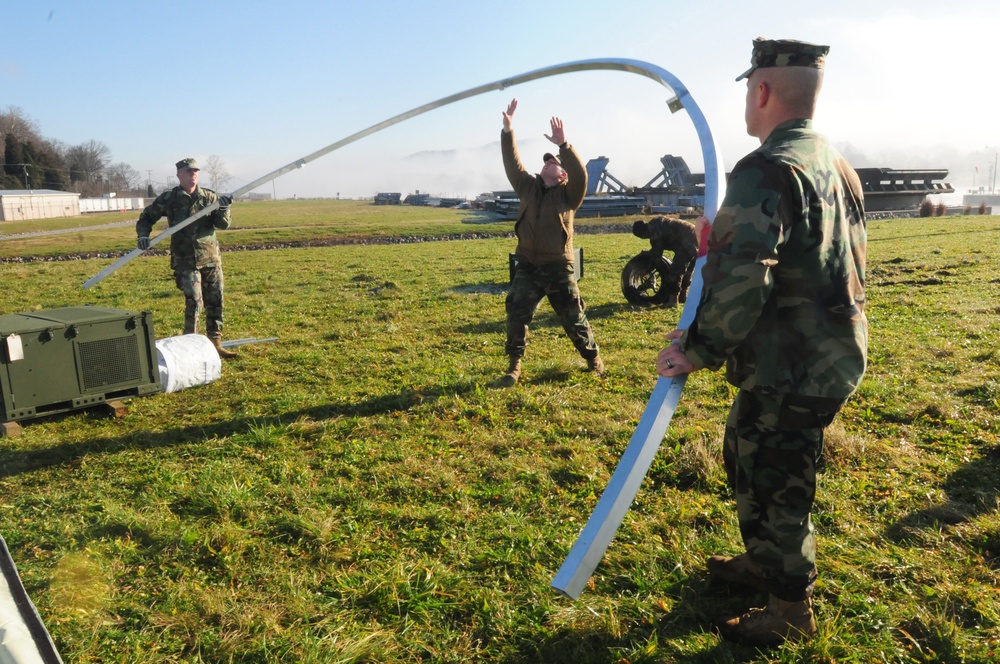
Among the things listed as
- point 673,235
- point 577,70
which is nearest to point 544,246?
point 577,70

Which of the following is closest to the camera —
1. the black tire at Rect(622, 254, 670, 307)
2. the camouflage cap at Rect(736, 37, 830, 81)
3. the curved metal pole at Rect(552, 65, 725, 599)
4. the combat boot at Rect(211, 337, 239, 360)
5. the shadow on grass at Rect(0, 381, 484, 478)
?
the curved metal pole at Rect(552, 65, 725, 599)

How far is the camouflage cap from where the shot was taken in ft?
8.63

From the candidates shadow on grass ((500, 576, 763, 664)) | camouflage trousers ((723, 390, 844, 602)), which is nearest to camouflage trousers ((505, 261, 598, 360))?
shadow on grass ((500, 576, 763, 664))

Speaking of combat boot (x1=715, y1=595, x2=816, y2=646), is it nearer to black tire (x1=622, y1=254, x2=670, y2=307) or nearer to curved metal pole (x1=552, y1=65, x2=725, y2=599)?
curved metal pole (x1=552, y1=65, x2=725, y2=599)

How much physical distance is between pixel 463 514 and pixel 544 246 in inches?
133

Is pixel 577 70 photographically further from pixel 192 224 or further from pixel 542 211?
pixel 192 224

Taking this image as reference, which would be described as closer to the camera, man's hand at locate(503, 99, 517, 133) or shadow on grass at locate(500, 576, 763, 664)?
shadow on grass at locate(500, 576, 763, 664)

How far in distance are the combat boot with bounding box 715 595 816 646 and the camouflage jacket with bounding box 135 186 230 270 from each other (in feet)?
25.6

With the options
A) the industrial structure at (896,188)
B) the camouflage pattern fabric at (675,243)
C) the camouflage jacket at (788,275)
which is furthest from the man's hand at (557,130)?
the industrial structure at (896,188)

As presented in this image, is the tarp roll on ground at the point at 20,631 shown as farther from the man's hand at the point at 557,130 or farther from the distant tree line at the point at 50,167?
the distant tree line at the point at 50,167

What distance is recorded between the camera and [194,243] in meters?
8.79

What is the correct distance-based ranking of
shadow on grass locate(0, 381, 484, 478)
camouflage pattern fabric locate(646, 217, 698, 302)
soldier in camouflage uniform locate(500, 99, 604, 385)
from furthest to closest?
1. camouflage pattern fabric locate(646, 217, 698, 302)
2. soldier in camouflage uniform locate(500, 99, 604, 385)
3. shadow on grass locate(0, 381, 484, 478)

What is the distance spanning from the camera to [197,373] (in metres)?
7.45

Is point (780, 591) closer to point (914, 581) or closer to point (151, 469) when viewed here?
point (914, 581)
